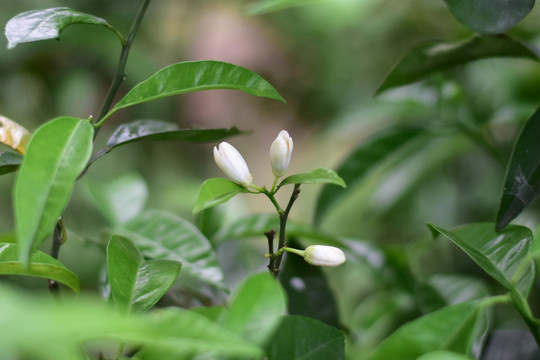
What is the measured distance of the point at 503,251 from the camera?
476 millimetres

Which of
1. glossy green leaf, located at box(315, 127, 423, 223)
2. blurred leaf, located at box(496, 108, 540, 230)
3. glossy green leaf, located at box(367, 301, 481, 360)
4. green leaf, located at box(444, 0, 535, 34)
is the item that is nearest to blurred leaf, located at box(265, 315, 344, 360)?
glossy green leaf, located at box(367, 301, 481, 360)

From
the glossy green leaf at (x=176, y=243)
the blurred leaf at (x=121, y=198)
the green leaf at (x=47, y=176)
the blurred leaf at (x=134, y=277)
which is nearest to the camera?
the green leaf at (x=47, y=176)

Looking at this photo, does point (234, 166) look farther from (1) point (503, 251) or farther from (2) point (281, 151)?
(1) point (503, 251)

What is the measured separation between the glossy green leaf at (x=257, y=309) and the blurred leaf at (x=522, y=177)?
0.79 ft

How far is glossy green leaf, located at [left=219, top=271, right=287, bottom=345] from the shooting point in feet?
1.11

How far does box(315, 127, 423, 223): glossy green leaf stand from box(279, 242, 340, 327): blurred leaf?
0.67 feet

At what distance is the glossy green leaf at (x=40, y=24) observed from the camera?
0.46 meters

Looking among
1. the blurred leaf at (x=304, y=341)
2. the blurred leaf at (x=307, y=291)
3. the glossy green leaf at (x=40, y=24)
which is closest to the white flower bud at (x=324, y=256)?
the blurred leaf at (x=304, y=341)

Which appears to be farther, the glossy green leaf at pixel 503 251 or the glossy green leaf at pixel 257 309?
the glossy green leaf at pixel 503 251

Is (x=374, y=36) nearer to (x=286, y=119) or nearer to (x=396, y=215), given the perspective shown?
(x=396, y=215)

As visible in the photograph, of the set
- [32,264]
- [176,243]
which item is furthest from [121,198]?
[32,264]

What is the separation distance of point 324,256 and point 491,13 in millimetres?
264

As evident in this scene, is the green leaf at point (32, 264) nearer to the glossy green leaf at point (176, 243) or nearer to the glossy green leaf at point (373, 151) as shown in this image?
the glossy green leaf at point (176, 243)

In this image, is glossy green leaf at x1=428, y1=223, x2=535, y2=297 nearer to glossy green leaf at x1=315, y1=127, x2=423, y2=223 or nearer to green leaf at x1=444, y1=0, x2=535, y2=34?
green leaf at x1=444, y1=0, x2=535, y2=34
